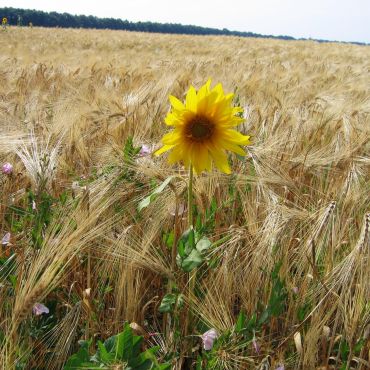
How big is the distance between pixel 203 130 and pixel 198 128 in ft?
0.04

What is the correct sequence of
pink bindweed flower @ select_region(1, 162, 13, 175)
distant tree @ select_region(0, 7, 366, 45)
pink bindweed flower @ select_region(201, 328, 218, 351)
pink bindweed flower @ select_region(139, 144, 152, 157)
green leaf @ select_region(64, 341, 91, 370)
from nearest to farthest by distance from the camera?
green leaf @ select_region(64, 341, 91, 370), pink bindweed flower @ select_region(201, 328, 218, 351), pink bindweed flower @ select_region(1, 162, 13, 175), pink bindweed flower @ select_region(139, 144, 152, 157), distant tree @ select_region(0, 7, 366, 45)

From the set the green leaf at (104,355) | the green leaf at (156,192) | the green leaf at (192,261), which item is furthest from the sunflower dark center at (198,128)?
the green leaf at (104,355)

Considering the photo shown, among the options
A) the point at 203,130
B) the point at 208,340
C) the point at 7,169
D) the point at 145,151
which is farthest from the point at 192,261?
the point at 7,169

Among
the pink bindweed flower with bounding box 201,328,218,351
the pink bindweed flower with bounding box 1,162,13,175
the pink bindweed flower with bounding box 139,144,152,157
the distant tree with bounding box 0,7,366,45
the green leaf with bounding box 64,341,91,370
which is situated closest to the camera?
the green leaf with bounding box 64,341,91,370

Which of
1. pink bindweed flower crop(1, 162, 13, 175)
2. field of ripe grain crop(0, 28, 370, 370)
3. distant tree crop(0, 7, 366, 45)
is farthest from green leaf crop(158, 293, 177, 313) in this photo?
distant tree crop(0, 7, 366, 45)

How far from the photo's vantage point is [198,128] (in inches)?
39.4

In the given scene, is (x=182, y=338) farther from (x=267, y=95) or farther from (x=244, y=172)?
(x=267, y=95)

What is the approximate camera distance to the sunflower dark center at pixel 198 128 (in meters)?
0.99

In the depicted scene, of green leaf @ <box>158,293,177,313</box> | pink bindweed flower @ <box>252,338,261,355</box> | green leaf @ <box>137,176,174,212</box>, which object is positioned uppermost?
green leaf @ <box>137,176,174,212</box>

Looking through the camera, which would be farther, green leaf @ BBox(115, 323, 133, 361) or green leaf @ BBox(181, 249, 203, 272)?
green leaf @ BBox(181, 249, 203, 272)

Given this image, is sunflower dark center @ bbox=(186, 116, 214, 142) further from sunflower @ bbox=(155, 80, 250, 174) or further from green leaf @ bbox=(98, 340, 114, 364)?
green leaf @ bbox=(98, 340, 114, 364)

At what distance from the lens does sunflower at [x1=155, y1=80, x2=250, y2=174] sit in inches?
38.2

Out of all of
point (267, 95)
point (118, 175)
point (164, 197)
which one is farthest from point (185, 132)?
point (267, 95)

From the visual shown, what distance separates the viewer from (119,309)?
1.01 m
